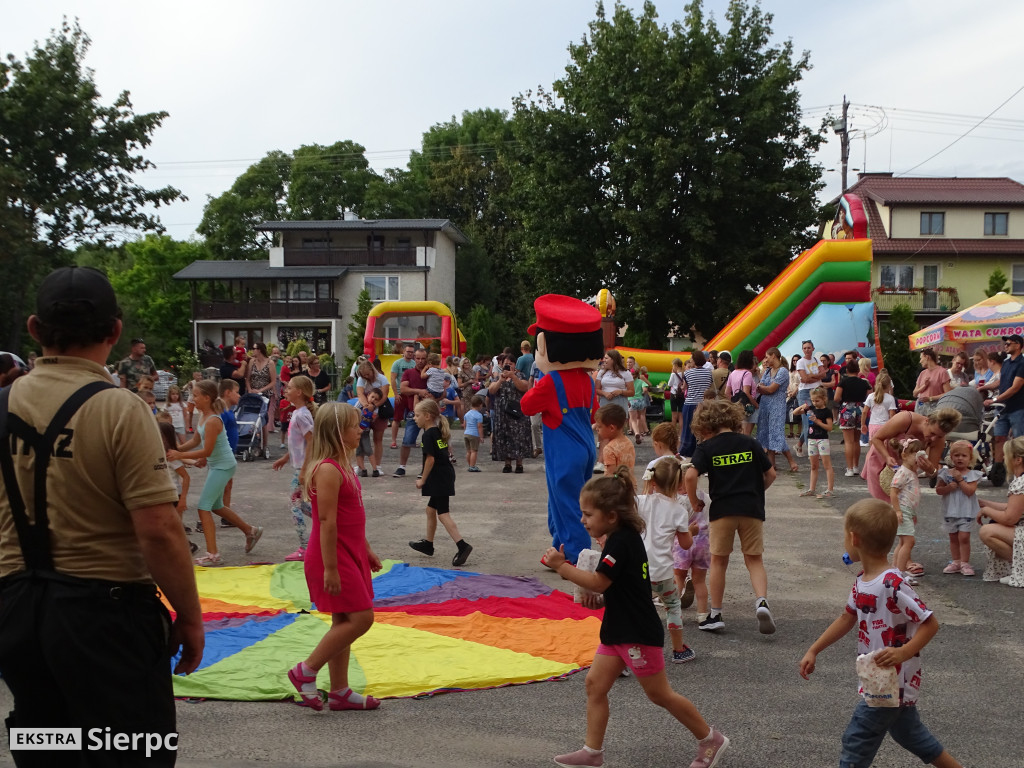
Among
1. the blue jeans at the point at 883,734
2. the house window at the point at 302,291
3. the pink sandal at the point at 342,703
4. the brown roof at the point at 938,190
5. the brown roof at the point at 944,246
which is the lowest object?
the pink sandal at the point at 342,703

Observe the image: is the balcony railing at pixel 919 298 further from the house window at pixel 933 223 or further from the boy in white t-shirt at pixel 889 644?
the boy in white t-shirt at pixel 889 644

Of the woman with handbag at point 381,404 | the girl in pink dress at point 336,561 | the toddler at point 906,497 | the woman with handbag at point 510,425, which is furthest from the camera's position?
the woman with handbag at point 510,425

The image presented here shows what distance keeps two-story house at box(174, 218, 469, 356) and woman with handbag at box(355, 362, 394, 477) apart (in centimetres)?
4319

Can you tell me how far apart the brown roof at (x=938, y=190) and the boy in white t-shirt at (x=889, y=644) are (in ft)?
165

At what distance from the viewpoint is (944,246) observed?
1976 inches

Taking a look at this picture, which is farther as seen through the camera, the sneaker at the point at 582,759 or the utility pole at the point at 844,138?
the utility pole at the point at 844,138

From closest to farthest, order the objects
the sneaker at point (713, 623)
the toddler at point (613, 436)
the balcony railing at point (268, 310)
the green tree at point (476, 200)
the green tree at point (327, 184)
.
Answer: the sneaker at point (713, 623)
the toddler at point (613, 436)
the balcony railing at point (268, 310)
the green tree at point (476, 200)
the green tree at point (327, 184)

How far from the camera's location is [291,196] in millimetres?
75438

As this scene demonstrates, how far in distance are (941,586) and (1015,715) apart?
10.6ft

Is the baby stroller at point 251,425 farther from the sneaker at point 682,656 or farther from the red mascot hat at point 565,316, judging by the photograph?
the sneaker at point 682,656

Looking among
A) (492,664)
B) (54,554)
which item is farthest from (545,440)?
(54,554)

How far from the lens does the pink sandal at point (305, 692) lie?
5344mm

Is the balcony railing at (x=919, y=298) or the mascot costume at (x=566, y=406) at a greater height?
the balcony railing at (x=919, y=298)

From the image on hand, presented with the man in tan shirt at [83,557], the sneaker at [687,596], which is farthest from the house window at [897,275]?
the man in tan shirt at [83,557]
